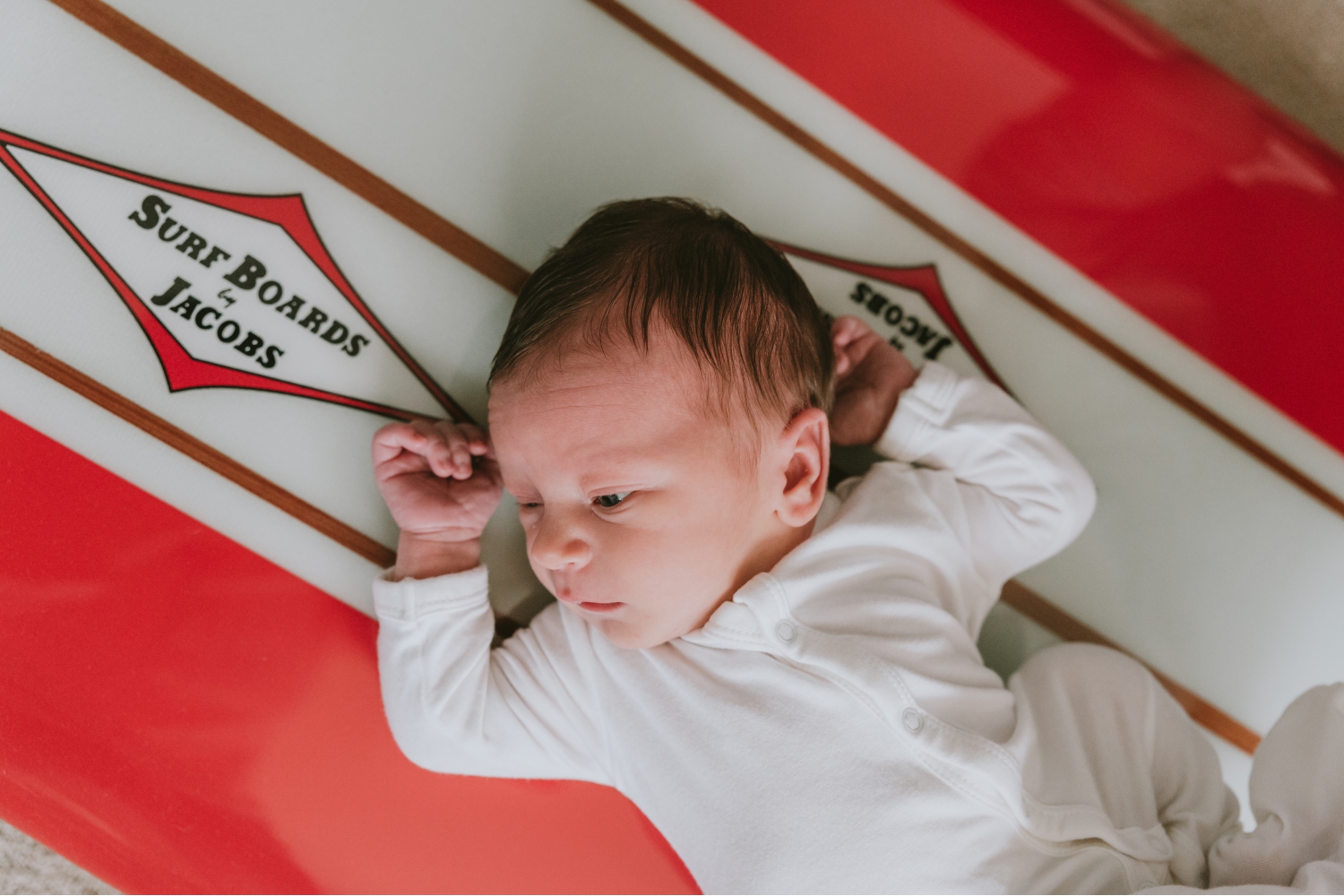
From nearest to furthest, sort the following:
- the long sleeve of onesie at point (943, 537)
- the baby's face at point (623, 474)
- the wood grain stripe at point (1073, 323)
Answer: the baby's face at point (623, 474)
the long sleeve of onesie at point (943, 537)
the wood grain stripe at point (1073, 323)

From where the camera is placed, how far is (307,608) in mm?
805

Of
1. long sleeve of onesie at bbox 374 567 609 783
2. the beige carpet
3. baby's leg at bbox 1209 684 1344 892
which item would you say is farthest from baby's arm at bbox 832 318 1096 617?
the beige carpet

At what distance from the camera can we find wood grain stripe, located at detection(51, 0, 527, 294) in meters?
0.76

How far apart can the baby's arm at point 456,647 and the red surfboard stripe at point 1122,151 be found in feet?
1.72

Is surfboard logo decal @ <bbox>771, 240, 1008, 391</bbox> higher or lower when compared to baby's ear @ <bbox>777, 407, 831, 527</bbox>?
higher

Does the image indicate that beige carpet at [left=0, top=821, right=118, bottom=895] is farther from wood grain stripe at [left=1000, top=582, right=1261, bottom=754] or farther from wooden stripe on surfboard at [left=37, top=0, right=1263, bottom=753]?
wood grain stripe at [left=1000, top=582, right=1261, bottom=754]

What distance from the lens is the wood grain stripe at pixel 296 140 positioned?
76cm

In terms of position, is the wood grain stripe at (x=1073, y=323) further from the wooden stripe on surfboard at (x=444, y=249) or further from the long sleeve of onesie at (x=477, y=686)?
the long sleeve of onesie at (x=477, y=686)

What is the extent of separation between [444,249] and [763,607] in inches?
18.3

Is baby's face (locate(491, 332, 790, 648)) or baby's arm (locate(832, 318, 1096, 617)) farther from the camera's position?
baby's arm (locate(832, 318, 1096, 617))

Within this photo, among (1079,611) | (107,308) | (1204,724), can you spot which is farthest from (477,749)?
(1204,724)

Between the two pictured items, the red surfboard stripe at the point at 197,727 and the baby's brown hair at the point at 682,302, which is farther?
the red surfboard stripe at the point at 197,727

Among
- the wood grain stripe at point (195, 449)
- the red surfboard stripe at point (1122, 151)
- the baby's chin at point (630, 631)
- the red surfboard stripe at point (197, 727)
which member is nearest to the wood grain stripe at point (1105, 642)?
the red surfboard stripe at point (1122, 151)

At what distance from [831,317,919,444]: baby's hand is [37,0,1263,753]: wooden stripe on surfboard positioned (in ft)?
0.49
